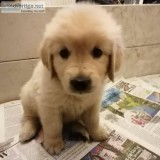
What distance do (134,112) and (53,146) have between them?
0.62 metres

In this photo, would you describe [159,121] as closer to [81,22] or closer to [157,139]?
[157,139]

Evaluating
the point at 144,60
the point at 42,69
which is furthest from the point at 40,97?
the point at 144,60

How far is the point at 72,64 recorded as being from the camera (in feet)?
3.23

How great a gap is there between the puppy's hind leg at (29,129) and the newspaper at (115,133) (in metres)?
0.03

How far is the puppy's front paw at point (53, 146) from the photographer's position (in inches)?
49.0

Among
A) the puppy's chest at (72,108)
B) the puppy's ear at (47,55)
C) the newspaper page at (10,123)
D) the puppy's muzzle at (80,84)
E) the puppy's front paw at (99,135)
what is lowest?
the newspaper page at (10,123)

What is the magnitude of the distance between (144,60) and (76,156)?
1.17 m

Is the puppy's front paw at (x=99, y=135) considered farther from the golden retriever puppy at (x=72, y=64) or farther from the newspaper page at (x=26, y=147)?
the golden retriever puppy at (x=72, y=64)

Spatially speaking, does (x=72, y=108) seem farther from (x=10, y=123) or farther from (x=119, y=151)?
(x=10, y=123)

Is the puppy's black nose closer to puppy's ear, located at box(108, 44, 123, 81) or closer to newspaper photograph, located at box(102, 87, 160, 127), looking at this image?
puppy's ear, located at box(108, 44, 123, 81)

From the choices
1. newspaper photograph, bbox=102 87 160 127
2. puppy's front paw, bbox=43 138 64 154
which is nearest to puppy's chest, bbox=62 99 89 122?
puppy's front paw, bbox=43 138 64 154

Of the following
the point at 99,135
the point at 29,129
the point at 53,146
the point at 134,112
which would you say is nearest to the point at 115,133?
the point at 99,135

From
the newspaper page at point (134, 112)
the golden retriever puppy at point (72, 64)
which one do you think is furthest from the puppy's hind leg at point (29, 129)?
the newspaper page at point (134, 112)

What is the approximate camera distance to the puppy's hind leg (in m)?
1.33
